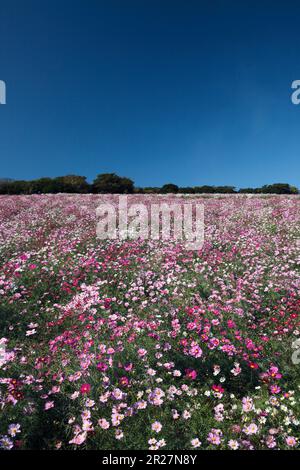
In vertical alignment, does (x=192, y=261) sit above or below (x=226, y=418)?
above

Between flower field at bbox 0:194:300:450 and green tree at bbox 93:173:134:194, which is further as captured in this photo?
green tree at bbox 93:173:134:194

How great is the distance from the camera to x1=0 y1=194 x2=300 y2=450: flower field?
11.0 feet

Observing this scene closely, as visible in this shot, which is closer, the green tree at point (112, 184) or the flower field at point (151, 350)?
the flower field at point (151, 350)

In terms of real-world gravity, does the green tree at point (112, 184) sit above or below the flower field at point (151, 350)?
above

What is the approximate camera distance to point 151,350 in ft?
14.9

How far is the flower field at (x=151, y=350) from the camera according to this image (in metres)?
3.36

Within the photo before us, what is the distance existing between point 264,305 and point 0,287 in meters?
5.83

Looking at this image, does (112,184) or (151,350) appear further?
(112,184)

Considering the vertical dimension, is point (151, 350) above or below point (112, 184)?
below

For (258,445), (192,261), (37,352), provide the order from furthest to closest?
(192,261) < (37,352) < (258,445)

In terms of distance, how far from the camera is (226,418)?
3600 millimetres

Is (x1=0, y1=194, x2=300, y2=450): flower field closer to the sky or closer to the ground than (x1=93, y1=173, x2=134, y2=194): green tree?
closer to the ground
